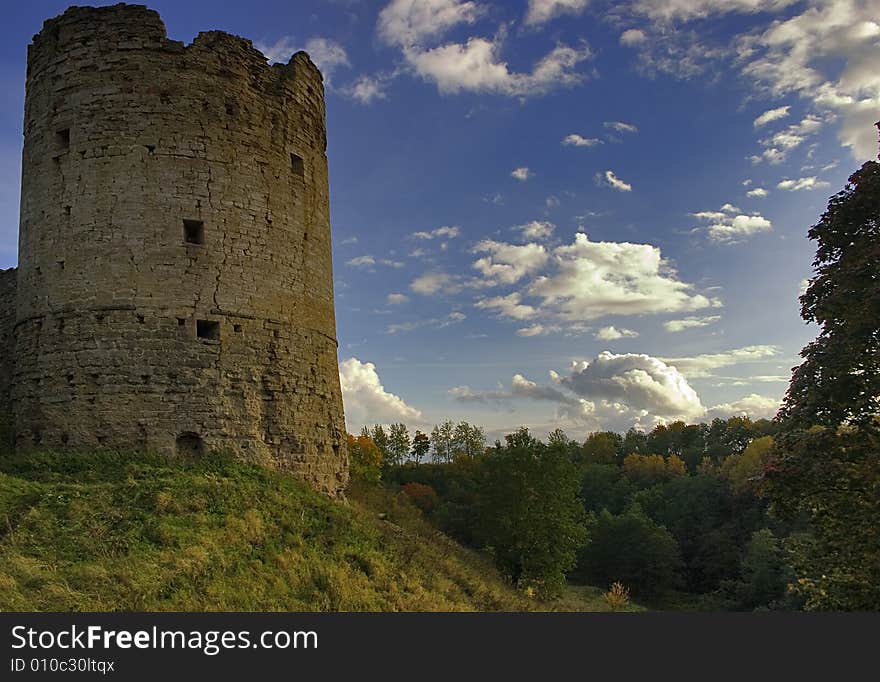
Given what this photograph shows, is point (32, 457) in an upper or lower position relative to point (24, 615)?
upper

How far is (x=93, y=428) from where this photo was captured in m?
12.3

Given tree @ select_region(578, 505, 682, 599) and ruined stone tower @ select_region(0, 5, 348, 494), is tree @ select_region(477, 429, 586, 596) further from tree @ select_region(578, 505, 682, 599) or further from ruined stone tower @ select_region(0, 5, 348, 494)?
tree @ select_region(578, 505, 682, 599)

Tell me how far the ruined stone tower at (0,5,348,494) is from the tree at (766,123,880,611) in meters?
9.03

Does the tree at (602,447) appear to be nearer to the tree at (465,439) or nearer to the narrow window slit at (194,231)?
the tree at (465,439)

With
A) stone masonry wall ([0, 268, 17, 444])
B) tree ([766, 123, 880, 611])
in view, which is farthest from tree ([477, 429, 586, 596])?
stone masonry wall ([0, 268, 17, 444])

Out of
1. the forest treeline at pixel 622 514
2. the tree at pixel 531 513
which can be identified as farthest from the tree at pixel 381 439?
the tree at pixel 531 513

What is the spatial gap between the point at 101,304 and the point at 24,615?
23.1 ft

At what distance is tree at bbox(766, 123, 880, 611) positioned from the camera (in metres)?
8.23

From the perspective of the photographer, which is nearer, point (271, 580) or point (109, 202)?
point (271, 580)

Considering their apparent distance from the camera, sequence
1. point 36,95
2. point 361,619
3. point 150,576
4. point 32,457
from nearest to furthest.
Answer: point 361,619 → point 150,576 → point 32,457 → point 36,95

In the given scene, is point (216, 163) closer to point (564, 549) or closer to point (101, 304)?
point (101, 304)

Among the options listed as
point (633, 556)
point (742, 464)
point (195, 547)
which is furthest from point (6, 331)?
A: point (742, 464)

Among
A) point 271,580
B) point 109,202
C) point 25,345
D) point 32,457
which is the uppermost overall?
point 109,202

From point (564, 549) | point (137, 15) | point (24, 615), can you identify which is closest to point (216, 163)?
point (137, 15)
